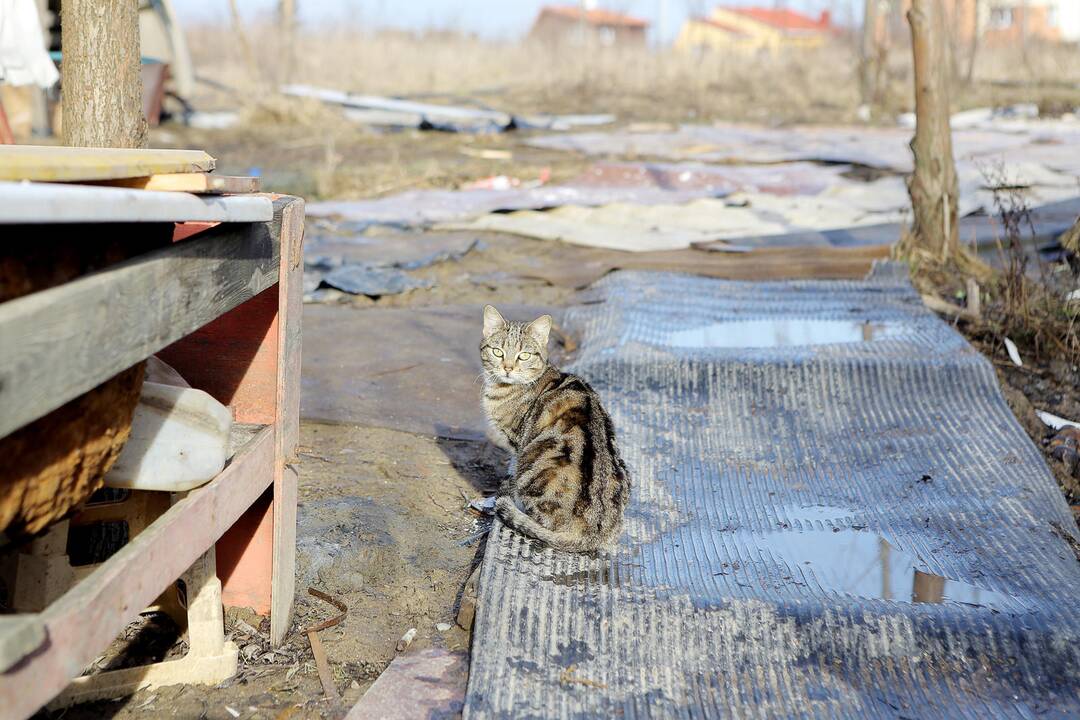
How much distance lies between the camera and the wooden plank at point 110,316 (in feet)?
4.33

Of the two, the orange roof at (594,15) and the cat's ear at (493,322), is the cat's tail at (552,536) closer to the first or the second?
the cat's ear at (493,322)

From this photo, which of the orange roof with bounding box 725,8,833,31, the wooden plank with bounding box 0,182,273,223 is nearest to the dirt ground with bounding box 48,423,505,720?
the wooden plank with bounding box 0,182,273,223

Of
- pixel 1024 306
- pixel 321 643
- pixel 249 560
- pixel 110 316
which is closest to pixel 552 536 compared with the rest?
pixel 321 643

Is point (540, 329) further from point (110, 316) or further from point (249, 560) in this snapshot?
point (110, 316)

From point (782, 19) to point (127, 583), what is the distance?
55.9 m

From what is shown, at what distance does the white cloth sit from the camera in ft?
16.5

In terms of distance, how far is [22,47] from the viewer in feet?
16.8

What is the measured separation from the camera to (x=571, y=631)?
8.45 feet

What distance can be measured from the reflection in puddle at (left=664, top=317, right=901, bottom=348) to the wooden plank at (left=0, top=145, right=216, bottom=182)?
10.2ft

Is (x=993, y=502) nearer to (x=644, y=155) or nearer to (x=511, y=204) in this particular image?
(x=511, y=204)

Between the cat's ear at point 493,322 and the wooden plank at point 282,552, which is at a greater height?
the cat's ear at point 493,322

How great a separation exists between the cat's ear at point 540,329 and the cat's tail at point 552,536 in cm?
100

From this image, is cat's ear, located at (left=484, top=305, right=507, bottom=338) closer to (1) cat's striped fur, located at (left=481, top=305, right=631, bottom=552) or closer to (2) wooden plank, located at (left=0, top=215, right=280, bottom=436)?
(1) cat's striped fur, located at (left=481, top=305, right=631, bottom=552)

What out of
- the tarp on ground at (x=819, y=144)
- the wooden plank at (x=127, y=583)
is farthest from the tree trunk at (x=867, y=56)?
the wooden plank at (x=127, y=583)
